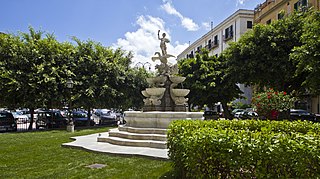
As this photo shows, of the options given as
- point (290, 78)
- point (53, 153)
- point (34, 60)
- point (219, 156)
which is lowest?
point (53, 153)

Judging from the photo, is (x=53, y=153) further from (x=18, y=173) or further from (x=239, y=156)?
(x=239, y=156)

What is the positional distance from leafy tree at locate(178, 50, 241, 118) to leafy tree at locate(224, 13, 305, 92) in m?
2.57

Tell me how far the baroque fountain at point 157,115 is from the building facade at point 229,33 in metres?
18.2

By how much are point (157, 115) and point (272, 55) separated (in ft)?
40.5

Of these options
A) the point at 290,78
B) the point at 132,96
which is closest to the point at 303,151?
the point at 290,78

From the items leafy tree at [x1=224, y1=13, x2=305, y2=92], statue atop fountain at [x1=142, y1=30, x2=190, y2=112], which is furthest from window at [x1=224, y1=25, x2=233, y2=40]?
statue atop fountain at [x1=142, y1=30, x2=190, y2=112]

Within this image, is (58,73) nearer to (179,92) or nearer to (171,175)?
(179,92)

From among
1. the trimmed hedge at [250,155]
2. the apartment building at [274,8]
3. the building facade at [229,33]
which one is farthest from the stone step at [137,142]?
the building facade at [229,33]

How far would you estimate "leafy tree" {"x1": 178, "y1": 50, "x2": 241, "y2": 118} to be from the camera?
22.4m

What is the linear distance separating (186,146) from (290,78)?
54.1 ft

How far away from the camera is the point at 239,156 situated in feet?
11.1

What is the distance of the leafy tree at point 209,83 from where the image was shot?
22.4 m

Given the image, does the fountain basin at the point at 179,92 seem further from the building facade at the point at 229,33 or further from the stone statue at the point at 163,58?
the building facade at the point at 229,33

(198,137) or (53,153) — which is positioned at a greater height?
(198,137)
